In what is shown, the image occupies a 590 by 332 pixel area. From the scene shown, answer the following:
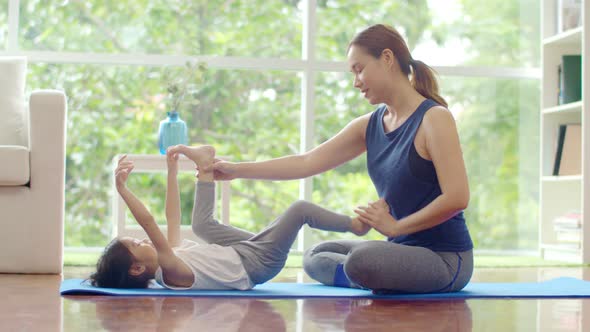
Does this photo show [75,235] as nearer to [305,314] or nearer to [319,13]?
[319,13]

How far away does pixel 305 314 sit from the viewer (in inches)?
83.0

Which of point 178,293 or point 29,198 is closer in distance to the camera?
point 178,293

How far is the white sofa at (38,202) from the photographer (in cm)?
325

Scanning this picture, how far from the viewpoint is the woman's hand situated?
253cm

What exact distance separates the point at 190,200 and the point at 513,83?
79.1 inches

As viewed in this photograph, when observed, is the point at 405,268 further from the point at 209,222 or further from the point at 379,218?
the point at 209,222

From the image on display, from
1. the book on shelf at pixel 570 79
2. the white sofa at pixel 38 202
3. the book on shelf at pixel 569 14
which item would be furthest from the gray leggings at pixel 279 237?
the book on shelf at pixel 569 14

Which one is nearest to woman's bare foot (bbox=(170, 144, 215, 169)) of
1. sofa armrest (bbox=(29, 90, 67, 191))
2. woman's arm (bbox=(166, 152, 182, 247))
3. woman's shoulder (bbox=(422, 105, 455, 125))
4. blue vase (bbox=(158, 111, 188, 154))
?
woman's arm (bbox=(166, 152, 182, 247))

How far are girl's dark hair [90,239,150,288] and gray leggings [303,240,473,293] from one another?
627 mm

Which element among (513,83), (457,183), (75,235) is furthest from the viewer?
(513,83)

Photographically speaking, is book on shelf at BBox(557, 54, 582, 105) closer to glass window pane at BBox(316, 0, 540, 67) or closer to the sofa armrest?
glass window pane at BBox(316, 0, 540, 67)

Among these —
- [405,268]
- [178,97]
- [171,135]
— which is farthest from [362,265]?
[178,97]

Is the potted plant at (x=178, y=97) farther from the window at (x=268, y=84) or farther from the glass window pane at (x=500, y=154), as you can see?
the glass window pane at (x=500, y=154)

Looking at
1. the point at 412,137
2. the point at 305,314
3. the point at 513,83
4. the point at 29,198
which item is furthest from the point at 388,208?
the point at 513,83
